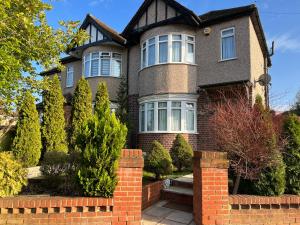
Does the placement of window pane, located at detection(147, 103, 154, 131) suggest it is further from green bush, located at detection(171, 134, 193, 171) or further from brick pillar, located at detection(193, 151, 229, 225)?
brick pillar, located at detection(193, 151, 229, 225)

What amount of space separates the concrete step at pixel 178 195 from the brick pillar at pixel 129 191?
2.20m

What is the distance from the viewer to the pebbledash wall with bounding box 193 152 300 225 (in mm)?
5027

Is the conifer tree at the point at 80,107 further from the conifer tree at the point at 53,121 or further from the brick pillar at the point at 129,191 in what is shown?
the brick pillar at the point at 129,191

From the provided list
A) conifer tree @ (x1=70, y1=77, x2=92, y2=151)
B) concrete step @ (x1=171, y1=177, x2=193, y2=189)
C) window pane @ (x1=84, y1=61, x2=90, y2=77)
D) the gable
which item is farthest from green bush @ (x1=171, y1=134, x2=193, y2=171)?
window pane @ (x1=84, y1=61, x2=90, y2=77)

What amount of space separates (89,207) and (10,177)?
1.80m

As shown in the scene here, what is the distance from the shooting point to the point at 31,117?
1005cm

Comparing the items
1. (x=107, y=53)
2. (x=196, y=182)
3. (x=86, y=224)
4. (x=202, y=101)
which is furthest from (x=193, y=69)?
(x=86, y=224)

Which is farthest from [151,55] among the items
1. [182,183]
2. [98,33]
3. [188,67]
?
→ [182,183]

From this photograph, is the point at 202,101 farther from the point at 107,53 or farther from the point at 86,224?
the point at 86,224

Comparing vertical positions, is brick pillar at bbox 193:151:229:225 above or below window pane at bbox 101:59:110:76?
below

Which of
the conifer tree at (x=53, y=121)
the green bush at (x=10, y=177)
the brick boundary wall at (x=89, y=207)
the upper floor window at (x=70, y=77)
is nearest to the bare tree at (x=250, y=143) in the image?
the brick boundary wall at (x=89, y=207)

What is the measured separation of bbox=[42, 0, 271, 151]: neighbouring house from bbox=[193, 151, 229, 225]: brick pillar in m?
7.09

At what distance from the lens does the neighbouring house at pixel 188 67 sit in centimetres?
1222

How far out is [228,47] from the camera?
1266 centimetres
